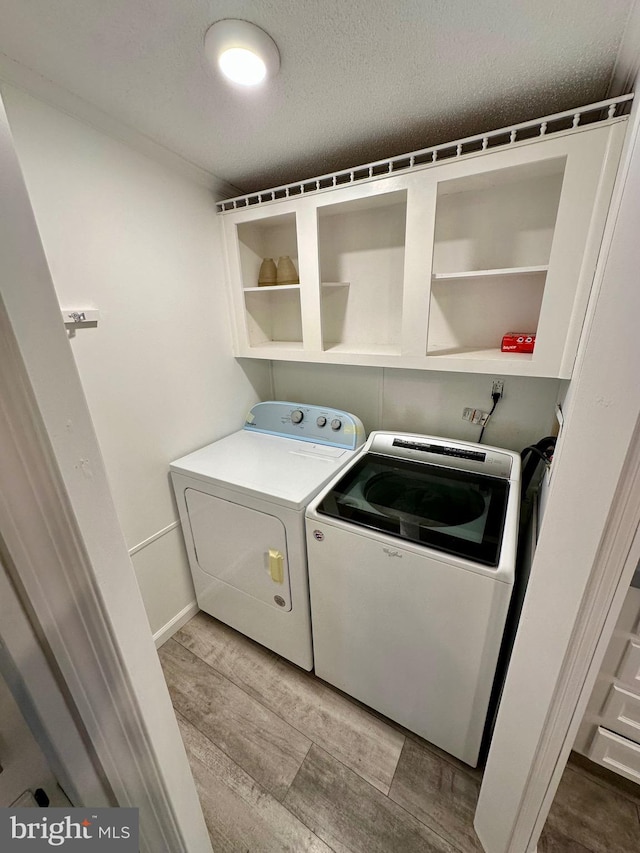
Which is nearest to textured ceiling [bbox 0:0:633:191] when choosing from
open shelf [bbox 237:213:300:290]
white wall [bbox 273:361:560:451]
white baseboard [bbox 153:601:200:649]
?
open shelf [bbox 237:213:300:290]

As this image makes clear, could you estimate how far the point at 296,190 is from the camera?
5.33ft

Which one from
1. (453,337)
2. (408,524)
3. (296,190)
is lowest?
(408,524)

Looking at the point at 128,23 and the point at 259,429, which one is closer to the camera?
the point at 128,23

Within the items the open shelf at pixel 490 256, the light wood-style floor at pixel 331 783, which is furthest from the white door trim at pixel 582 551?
the open shelf at pixel 490 256

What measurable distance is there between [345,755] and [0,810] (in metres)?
1.24

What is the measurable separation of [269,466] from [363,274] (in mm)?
1141

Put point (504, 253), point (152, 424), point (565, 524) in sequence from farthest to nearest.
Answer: point (152, 424), point (504, 253), point (565, 524)

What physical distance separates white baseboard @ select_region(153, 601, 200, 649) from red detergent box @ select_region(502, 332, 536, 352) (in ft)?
7.09

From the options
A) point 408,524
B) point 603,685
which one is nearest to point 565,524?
point 408,524

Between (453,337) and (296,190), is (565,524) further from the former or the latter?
(296,190)

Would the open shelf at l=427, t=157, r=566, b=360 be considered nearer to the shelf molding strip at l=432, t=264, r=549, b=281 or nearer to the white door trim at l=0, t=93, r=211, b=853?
the shelf molding strip at l=432, t=264, r=549, b=281

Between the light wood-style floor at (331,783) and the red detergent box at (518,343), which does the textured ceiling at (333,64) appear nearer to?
the red detergent box at (518,343)

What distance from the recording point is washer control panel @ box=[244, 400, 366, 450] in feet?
5.59

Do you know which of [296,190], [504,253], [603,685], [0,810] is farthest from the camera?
[296,190]
